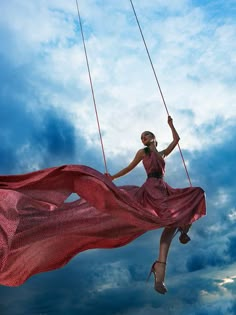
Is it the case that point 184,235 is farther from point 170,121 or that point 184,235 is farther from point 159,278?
point 170,121

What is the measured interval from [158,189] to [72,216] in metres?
1.52

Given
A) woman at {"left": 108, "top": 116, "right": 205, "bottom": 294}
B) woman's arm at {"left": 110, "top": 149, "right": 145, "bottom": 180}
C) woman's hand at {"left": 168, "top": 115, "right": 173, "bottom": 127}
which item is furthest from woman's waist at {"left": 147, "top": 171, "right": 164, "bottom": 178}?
woman's hand at {"left": 168, "top": 115, "right": 173, "bottom": 127}

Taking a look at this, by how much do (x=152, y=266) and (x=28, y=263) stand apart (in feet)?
6.39

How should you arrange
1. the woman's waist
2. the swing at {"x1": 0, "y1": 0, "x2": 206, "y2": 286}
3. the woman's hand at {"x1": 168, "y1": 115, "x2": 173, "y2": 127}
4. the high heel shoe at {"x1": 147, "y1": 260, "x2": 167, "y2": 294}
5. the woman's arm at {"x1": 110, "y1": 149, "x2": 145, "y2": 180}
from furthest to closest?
the woman's hand at {"x1": 168, "y1": 115, "x2": 173, "y2": 127} < the woman's arm at {"x1": 110, "y1": 149, "x2": 145, "y2": 180} < the woman's waist < the high heel shoe at {"x1": 147, "y1": 260, "x2": 167, "y2": 294} < the swing at {"x1": 0, "y1": 0, "x2": 206, "y2": 286}

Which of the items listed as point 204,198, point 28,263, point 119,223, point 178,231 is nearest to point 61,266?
point 28,263

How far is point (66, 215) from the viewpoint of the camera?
8594 mm

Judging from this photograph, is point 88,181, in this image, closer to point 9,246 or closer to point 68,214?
point 68,214

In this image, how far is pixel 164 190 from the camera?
9172 mm

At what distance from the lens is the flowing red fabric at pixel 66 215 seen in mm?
8359

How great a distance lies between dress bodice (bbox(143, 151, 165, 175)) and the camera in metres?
9.49

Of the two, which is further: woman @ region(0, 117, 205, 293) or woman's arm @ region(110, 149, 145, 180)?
woman's arm @ region(110, 149, 145, 180)

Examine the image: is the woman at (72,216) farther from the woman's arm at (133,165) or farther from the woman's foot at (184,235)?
the woman's arm at (133,165)

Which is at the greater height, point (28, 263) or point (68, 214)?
point (68, 214)

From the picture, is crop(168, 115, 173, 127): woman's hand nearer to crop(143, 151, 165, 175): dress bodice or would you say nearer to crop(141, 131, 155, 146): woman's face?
crop(141, 131, 155, 146): woman's face
